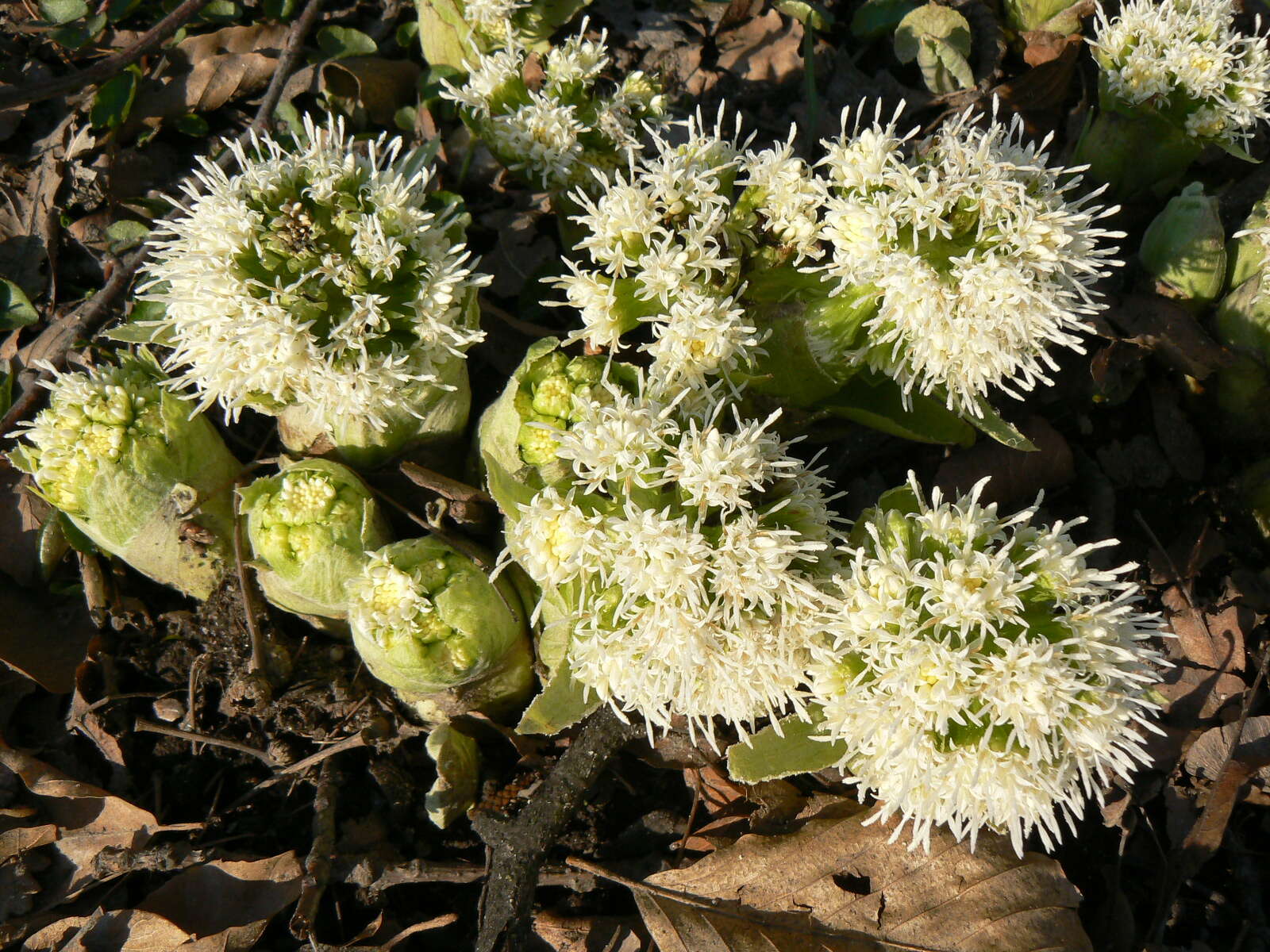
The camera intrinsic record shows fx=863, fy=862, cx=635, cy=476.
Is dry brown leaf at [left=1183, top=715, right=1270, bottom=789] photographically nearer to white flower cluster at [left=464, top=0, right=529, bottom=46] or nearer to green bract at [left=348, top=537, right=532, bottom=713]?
green bract at [left=348, top=537, right=532, bottom=713]

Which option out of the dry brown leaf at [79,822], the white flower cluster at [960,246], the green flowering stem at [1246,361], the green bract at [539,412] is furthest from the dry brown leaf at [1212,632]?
the dry brown leaf at [79,822]

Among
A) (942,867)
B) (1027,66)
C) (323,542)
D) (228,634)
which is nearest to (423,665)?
(323,542)

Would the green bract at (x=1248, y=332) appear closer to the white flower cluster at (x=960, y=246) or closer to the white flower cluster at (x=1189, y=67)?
the white flower cluster at (x=1189, y=67)

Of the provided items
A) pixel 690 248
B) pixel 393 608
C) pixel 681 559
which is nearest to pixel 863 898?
pixel 681 559

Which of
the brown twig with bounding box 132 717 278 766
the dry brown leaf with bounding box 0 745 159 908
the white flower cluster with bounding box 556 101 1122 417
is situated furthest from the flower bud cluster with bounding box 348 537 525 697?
the dry brown leaf with bounding box 0 745 159 908

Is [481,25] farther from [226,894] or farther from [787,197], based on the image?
[226,894]

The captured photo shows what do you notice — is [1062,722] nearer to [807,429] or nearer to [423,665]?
[807,429]
